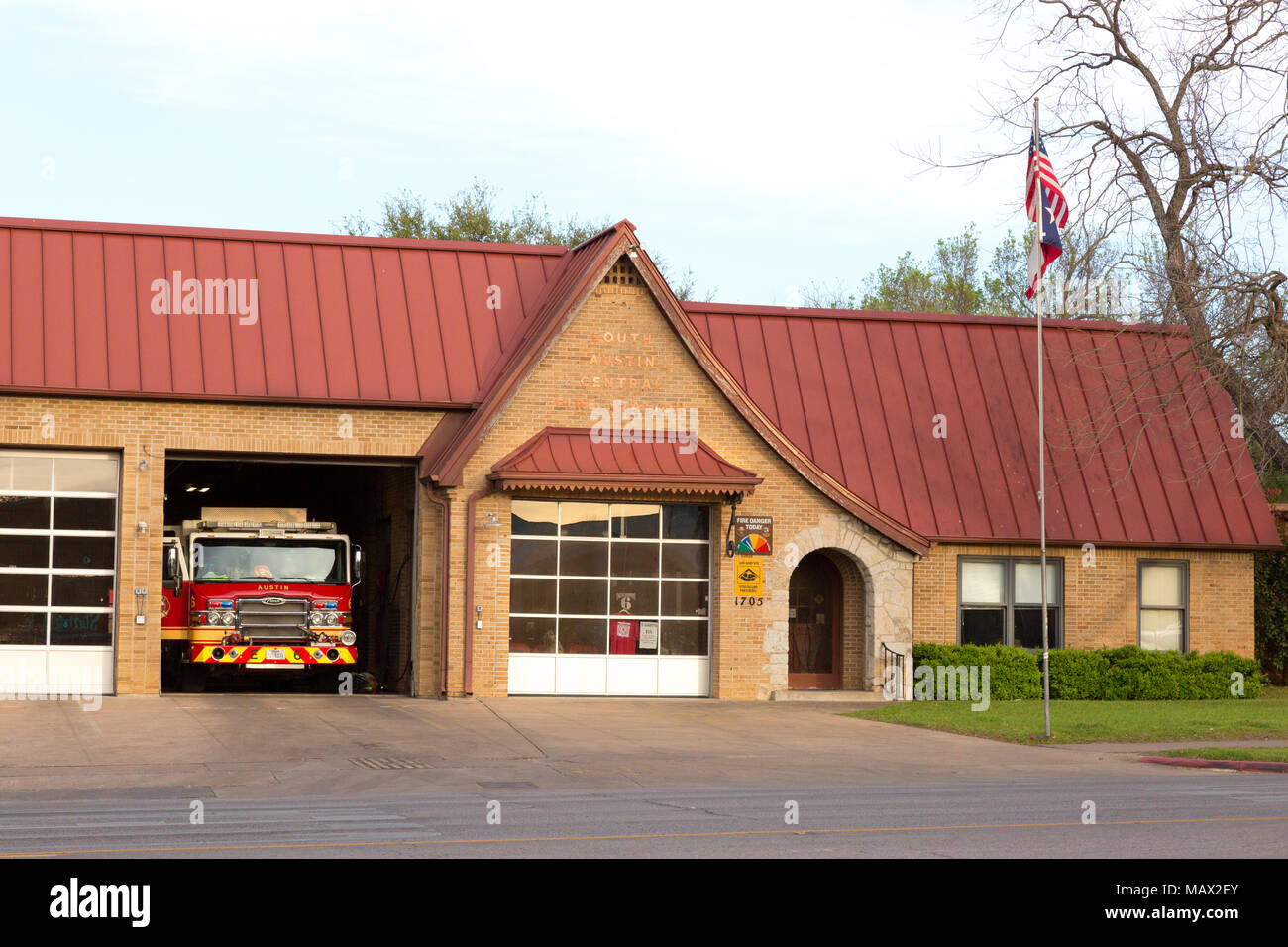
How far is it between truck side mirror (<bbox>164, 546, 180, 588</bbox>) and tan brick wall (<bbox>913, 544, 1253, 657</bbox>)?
519 inches

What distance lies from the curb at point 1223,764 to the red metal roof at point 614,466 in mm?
8742

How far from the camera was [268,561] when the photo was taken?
85.8 feet

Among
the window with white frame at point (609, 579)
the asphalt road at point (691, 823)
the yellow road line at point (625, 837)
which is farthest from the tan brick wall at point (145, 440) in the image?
the yellow road line at point (625, 837)

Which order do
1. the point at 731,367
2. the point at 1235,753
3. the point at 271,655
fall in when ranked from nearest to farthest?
1. the point at 1235,753
2. the point at 271,655
3. the point at 731,367

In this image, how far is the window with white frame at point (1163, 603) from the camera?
2939cm

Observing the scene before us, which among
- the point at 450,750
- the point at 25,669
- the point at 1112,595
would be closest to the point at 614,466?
the point at 450,750

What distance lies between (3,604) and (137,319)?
512cm

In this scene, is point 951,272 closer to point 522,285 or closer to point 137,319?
point 522,285

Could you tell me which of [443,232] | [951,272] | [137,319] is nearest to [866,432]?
[137,319]

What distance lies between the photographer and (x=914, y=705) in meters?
25.6

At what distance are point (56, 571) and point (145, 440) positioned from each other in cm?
257

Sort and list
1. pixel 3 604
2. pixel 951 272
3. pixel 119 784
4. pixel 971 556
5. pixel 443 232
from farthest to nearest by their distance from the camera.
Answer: pixel 951 272 → pixel 443 232 → pixel 971 556 → pixel 3 604 → pixel 119 784

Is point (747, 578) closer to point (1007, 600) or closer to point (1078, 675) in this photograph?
point (1007, 600)

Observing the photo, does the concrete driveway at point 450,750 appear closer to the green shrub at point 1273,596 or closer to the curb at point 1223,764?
the curb at point 1223,764
